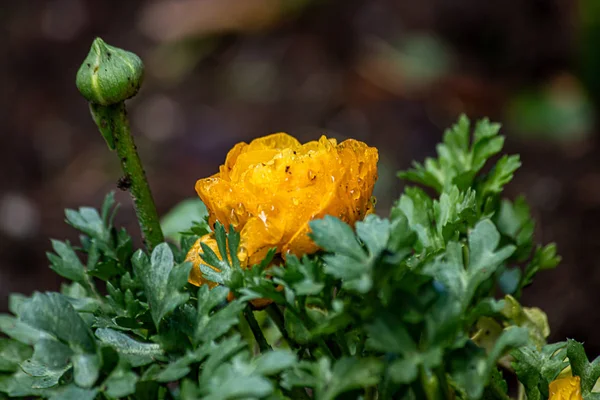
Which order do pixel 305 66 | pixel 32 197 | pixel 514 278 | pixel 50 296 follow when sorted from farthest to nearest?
pixel 305 66 < pixel 32 197 < pixel 514 278 < pixel 50 296

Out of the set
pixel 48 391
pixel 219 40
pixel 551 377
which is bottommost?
pixel 551 377

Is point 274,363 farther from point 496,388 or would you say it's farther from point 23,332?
point 23,332

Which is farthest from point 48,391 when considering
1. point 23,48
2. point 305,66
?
point 23,48

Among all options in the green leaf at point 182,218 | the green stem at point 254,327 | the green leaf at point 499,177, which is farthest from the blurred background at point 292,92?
the green stem at point 254,327

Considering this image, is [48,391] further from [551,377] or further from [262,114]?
[262,114]

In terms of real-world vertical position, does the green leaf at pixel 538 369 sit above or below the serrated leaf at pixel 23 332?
below

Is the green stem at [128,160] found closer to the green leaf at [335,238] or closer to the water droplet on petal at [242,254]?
the water droplet on petal at [242,254]

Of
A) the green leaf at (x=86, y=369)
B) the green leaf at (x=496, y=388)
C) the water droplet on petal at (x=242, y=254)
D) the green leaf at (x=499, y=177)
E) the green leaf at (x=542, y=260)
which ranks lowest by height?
the green leaf at (x=496, y=388)

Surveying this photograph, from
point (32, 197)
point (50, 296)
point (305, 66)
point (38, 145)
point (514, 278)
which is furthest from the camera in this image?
point (305, 66)

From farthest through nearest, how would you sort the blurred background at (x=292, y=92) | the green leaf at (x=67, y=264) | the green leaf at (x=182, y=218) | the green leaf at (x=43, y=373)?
the blurred background at (x=292, y=92) < the green leaf at (x=182, y=218) < the green leaf at (x=67, y=264) < the green leaf at (x=43, y=373)
